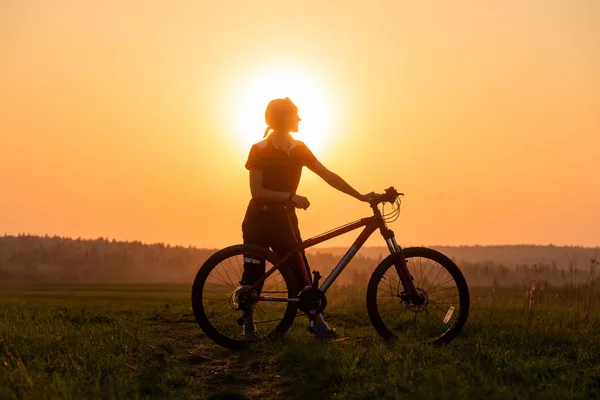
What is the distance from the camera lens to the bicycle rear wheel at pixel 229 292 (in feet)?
23.9

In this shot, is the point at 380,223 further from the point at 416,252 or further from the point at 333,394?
the point at 333,394

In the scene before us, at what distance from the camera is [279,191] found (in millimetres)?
7617

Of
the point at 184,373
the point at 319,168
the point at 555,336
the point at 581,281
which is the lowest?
the point at 184,373

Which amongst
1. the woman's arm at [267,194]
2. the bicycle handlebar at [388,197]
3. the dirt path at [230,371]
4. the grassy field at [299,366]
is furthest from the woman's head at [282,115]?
the dirt path at [230,371]

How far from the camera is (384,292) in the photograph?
7305mm

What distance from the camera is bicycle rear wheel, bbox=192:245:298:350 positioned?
23.9 feet

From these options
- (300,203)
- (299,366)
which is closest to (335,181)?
(300,203)

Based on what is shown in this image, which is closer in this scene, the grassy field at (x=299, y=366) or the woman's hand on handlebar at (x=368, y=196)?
the grassy field at (x=299, y=366)

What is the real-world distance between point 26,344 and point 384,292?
4.14 metres

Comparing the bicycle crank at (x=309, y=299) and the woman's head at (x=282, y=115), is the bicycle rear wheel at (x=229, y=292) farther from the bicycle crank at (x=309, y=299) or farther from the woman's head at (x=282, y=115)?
the woman's head at (x=282, y=115)

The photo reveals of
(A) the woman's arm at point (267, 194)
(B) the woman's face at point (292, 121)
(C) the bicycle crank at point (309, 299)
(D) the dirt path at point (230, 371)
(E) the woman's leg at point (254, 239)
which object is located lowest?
(D) the dirt path at point (230, 371)

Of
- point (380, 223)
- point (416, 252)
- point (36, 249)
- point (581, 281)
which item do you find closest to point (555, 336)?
point (416, 252)

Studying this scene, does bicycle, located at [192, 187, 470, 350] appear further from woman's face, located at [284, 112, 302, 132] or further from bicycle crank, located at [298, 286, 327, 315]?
woman's face, located at [284, 112, 302, 132]

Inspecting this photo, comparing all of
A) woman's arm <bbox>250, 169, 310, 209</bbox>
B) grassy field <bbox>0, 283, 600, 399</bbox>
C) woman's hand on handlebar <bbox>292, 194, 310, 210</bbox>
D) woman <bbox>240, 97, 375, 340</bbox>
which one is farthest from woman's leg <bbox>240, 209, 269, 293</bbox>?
grassy field <bbox>0, 283, 600, 399</bbox>
